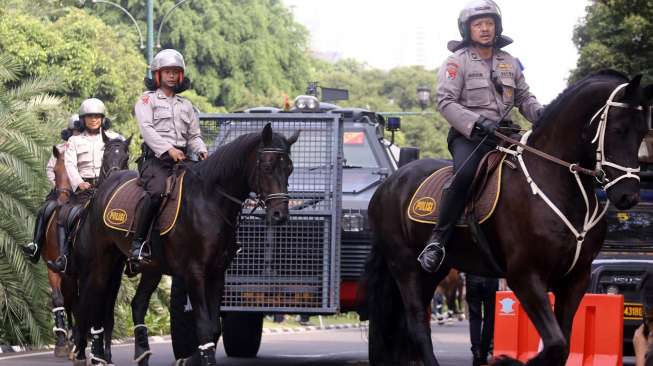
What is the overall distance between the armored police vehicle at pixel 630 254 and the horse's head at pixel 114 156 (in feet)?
18.1

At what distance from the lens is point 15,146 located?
20203 mm

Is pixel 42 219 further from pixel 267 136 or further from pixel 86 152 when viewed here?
pixel 267 136

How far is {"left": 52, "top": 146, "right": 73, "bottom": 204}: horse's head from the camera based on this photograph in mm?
18062

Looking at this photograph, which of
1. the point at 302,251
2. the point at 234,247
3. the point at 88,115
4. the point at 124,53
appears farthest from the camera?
the point at 124,53

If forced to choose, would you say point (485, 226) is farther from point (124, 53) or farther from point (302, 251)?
point (124, 53)

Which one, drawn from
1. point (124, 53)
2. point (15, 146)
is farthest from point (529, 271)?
point (124, 53)

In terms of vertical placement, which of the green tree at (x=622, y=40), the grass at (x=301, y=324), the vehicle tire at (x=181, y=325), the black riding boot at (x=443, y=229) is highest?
the green tree at (x=622, y=40)

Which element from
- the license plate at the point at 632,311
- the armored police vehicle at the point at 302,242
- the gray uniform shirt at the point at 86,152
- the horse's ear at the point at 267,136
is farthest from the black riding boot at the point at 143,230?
the license plate at the point at 632,311

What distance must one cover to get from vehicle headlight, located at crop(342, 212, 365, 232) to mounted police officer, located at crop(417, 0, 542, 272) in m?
3.93

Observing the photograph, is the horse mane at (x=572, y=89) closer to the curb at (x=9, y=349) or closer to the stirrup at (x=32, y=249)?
the stirrup at (x=32, y=249)

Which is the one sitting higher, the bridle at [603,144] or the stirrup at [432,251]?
the bridle at [603,144]

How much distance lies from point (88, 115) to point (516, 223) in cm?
731

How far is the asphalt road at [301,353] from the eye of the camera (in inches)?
700

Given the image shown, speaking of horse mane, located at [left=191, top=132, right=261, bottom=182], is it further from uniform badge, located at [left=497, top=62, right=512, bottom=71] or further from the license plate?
the license plate
